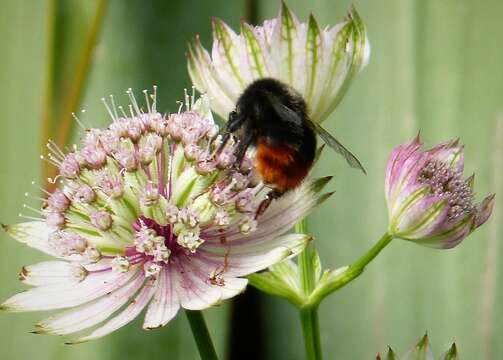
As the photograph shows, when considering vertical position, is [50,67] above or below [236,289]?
above

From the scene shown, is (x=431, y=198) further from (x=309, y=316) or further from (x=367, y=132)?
(x=367, y=132)

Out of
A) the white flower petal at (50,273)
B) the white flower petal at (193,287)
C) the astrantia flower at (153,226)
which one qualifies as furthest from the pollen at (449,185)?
the white flower petal at (50,273)

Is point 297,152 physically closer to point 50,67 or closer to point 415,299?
point 50,67

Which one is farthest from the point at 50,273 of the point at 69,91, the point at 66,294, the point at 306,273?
the point at 69,91

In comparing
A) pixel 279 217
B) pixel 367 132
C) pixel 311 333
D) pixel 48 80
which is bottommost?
pixel 311 333

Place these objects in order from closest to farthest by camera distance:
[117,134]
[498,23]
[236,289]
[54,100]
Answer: [236,289] < [117,134] < [54,100] < [498,23]

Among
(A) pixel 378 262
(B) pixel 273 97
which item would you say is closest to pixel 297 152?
(B) pixel 273 97

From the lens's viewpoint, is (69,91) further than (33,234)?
Yes

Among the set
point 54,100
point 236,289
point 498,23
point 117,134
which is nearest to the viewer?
point 236,289
